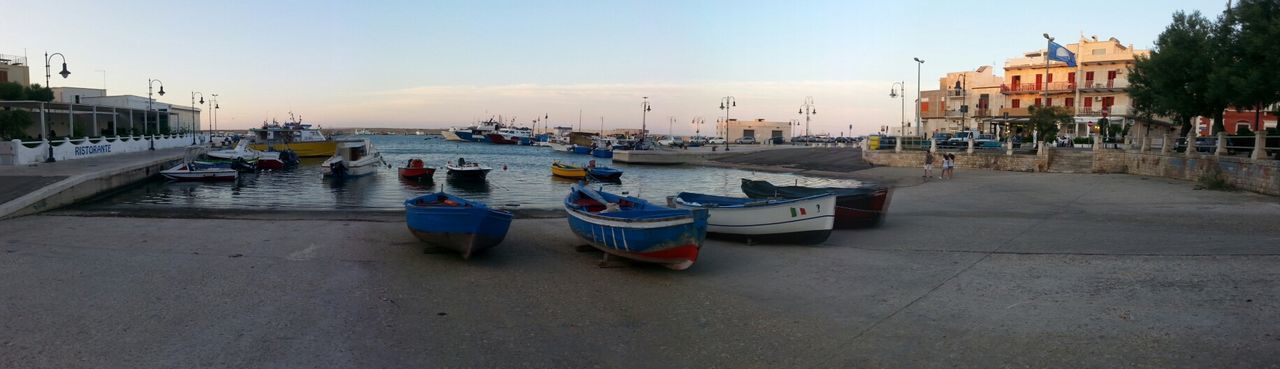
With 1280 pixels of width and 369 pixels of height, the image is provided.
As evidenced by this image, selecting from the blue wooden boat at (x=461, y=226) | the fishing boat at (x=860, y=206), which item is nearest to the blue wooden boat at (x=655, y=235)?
the blue wooden boat at (x=461, y=226)

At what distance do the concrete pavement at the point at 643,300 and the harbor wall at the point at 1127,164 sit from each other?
7.74 meters

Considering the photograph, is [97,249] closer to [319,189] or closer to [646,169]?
[319,189]

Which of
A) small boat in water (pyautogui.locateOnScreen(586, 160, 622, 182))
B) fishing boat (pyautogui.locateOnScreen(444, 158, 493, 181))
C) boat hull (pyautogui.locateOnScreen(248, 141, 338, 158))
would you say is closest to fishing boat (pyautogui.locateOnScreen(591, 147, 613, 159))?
boat hull (pyautogui.locateOnScreen(248, 141, 338, 158))

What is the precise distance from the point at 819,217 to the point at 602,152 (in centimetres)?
6250

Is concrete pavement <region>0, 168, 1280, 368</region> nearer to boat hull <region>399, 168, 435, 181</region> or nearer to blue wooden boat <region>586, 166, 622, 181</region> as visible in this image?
boat hull <region>399, 168, 435, 181</region>

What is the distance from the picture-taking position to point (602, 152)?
76.5 metres

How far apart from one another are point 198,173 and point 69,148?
547cm

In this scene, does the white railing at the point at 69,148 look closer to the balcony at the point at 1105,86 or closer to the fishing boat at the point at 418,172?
the fishing boat at the point at 418,172

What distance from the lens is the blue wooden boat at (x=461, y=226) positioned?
12.6m

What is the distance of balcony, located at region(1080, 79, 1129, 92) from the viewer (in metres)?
60.0

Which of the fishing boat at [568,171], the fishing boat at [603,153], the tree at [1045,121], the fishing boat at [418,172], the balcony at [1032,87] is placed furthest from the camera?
the fishing boat at [603,153]

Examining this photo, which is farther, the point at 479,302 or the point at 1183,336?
the point at 479,302

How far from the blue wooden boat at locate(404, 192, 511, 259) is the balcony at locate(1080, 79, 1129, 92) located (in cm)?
6208

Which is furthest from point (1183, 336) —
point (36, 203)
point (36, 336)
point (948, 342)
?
point (36, 203)
